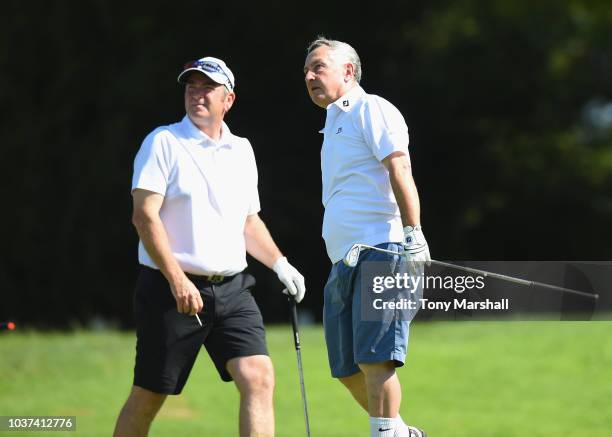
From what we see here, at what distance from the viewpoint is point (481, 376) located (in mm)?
10930

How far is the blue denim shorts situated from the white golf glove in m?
0.36

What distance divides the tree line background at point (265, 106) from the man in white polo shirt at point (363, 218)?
16538 millimetres

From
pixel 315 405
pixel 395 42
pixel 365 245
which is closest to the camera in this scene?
pixel 365 245

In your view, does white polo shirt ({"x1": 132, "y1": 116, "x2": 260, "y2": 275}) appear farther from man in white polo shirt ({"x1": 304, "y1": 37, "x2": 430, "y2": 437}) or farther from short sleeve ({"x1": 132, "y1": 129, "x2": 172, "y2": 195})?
man in white polo shirt ({"x1": 304, "y1": 37, "x2": 430, "y2": 437})

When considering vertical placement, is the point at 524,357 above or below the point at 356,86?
below

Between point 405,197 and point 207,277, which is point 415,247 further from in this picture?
point 207,277

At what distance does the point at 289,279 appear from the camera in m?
5.77

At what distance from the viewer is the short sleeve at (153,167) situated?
527 cm

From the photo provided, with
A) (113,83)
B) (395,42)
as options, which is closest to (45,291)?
(113,83)

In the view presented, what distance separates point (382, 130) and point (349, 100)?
0.29 meters

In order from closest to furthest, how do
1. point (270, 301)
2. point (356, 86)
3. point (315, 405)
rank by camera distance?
point (356, 86) < point (315, 405) < point (270, 301)

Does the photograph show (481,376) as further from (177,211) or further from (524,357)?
(177,211)

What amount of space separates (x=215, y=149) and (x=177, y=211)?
0.34 m

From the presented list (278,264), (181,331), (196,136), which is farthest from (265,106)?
(181,331)
